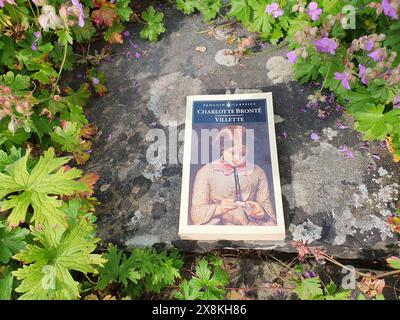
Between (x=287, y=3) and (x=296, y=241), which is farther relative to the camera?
(x=287, y=3)

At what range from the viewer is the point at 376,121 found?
5.26 feet

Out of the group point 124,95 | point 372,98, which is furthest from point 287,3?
point 124,95

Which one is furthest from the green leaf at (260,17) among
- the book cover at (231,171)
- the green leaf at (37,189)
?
the green leaf at (37,189)

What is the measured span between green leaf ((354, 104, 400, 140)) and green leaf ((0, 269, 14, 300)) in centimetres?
161

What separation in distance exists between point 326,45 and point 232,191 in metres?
0.78

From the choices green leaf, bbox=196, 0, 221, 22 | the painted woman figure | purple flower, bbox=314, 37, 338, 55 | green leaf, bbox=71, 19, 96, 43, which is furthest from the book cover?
green leaf, bbox=71, 19, 96, 43

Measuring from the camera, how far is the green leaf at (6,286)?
136cm

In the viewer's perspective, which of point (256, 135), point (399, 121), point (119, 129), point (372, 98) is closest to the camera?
point (399, 121)

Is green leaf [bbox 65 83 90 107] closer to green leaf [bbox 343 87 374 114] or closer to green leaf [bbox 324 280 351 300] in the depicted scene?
green leaf [bbox 343 87 374 114]

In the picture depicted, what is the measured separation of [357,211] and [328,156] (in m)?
0.29

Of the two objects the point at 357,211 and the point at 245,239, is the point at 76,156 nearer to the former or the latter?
the point at 245,239

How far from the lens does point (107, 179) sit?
180 centimetres

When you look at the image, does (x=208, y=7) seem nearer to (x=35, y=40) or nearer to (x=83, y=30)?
(x=83, y=30)

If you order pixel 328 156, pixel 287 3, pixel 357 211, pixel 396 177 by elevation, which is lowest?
pixel 357 211
